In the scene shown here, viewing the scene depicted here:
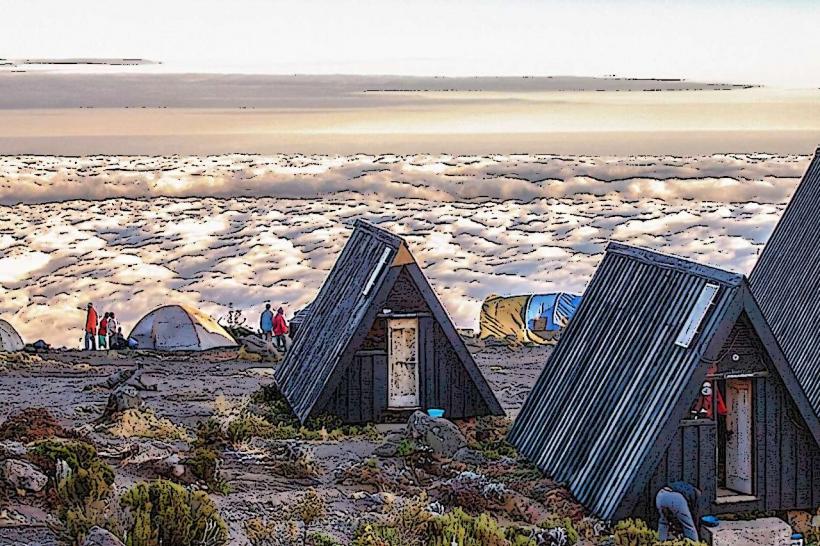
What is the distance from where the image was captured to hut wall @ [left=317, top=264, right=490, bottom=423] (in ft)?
73.9

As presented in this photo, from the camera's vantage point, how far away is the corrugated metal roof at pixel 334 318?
74.7 feet

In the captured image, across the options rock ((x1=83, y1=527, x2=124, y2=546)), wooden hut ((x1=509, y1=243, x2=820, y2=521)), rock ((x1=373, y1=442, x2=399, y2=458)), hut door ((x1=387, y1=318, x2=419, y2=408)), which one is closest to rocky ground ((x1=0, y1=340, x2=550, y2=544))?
rock ((x1=373, y1=442, x2=399, y2=458))

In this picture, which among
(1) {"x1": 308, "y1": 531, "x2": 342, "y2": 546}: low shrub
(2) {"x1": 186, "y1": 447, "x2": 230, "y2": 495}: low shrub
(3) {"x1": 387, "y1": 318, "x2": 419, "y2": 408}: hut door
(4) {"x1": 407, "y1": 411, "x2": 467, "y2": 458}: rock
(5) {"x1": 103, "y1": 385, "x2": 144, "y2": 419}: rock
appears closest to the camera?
(1) {"x1": 308, "y1": 531, "x2": 342, "y2": 546}: low shrub

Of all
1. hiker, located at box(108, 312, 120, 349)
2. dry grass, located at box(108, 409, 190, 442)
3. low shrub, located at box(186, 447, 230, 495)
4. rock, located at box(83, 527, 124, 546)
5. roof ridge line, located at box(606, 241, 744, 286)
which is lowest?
→ rock, located at box(83, 527, 124, 546)

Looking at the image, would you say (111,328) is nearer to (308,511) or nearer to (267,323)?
(267,323)

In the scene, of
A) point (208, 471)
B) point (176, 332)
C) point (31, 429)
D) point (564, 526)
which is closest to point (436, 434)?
point (208, 471)

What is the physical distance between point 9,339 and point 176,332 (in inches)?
168

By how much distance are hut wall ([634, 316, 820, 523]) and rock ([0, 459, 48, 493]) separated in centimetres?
709

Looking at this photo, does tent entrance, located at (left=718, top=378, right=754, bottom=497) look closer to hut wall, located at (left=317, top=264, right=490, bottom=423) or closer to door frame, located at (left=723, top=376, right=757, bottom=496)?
door frame, located at (left=723, top=376, right=757, bottom=496)

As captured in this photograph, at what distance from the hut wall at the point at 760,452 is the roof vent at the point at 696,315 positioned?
→ 1.44 ft

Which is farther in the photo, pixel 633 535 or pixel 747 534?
pixel 747 534

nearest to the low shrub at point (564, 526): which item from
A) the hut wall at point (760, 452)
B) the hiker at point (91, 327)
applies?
the hut wall at point (760, 452)

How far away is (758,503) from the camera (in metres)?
A: 17.3

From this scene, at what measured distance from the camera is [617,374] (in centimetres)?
1844
